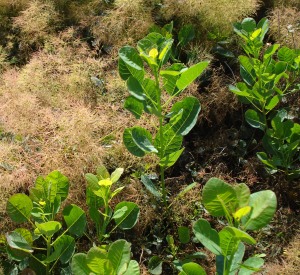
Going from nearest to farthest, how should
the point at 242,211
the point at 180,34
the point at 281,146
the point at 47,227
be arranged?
the point at 242,211 → the point at 47,227 → the point at 281,146 → the point at 180,34

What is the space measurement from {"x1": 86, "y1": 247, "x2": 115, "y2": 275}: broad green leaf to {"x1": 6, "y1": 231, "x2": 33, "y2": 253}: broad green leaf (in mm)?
334

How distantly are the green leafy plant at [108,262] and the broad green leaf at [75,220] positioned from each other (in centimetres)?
23

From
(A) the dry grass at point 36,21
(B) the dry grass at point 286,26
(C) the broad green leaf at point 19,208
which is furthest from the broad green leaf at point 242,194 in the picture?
(A) the dry grass at point 36,21

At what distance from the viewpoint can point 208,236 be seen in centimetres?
151

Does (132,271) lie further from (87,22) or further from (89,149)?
(87,22)

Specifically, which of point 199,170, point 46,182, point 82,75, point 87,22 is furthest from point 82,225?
point 87,22

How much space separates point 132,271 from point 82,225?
12.7 inches

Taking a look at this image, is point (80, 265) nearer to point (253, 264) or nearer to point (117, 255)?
point (117, 255)

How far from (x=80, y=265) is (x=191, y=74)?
757 millimetres

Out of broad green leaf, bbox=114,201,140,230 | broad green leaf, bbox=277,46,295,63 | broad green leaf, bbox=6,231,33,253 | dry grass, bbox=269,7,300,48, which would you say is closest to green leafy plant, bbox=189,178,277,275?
broad green leaf, bbox=114,201,140,230


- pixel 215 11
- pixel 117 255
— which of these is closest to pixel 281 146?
pixel 215 11

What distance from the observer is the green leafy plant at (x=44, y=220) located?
1.72 meters

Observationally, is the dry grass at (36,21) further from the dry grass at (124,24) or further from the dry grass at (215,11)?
the dry grass at (215,11)

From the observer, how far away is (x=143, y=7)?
2592 millimetres
